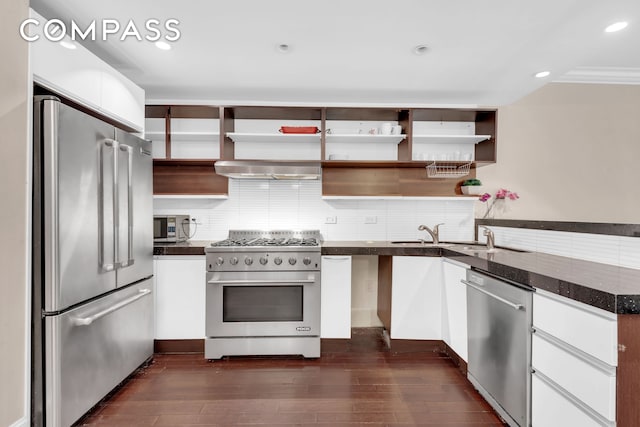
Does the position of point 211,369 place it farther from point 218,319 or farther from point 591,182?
point 591,182

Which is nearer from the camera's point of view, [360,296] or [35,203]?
[35,203]

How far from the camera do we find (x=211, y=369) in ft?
8.32

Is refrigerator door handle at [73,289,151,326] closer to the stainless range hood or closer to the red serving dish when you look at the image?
the stainless range hood

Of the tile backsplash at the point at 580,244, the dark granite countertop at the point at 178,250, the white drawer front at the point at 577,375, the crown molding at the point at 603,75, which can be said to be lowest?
the white drawer front at the point at 577,375

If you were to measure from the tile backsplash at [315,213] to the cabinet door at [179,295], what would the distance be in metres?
0.66

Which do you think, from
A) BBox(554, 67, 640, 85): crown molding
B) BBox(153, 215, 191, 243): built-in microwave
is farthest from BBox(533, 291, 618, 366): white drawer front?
BBox(554, 67, 640, 85): crown molding

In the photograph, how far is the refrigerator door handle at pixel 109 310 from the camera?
180cm

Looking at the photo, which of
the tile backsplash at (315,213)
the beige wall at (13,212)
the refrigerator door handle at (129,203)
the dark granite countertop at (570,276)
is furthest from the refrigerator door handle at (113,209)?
the tile backsplash at (315,213)

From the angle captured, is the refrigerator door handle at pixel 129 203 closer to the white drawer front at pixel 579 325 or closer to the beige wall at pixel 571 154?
the white drawer front at pixel 579 325

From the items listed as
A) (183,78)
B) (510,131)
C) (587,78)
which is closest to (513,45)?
(510,131)

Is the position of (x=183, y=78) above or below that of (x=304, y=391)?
above

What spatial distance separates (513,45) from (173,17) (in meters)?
2.18

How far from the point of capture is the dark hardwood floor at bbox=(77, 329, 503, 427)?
1.94 m

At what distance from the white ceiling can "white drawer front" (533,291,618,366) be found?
5.17 ft
